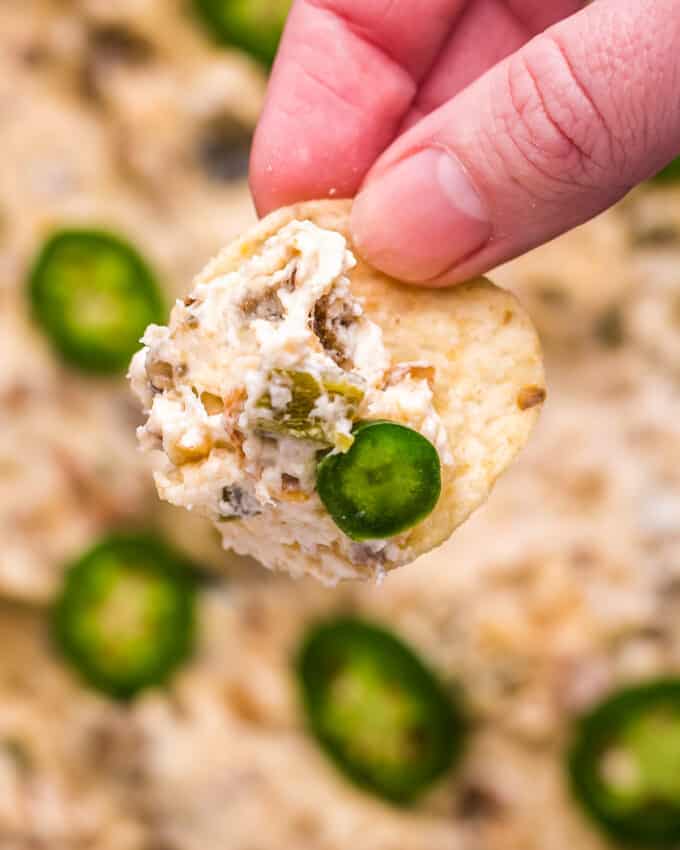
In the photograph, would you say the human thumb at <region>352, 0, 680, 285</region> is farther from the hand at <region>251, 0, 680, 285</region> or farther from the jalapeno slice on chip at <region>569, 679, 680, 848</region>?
the jalapeno slice on chip at <region>569, 679, 680, 848</region>

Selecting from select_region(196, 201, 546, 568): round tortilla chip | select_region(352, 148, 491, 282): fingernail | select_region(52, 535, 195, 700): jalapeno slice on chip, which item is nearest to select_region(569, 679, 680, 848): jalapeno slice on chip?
select_region(52, 535, 195, 700): jalapeno slice on chip

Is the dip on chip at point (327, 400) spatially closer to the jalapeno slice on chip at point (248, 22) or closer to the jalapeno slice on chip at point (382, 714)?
the jalapeno slice on chip at point (382, 714)

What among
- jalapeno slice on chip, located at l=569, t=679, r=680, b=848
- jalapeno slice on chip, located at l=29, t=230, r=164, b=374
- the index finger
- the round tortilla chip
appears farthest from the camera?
jalapeno slice on chip, located at l=29, t=230, r=164, b=374

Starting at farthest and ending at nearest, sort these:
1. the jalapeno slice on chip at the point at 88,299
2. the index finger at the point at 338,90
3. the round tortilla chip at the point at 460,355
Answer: the jalapeno slice on chip at the point at 88,299, the index finger at the point at 338,90, the round tortilla chip at the point at 460,355

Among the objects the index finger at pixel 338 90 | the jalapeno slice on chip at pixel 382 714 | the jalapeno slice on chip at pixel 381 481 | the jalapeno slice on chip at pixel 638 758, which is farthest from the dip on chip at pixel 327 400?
the jalapeno slice on chip at pixel 638 758

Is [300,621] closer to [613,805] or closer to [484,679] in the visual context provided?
[484,679]

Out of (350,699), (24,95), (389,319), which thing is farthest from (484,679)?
(24,95)

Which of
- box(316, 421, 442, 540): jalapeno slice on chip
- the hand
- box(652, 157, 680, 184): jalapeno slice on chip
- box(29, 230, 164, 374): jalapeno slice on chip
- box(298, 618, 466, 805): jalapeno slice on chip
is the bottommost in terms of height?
box(298, 618, 466, 805): jalapeno slice on chip
